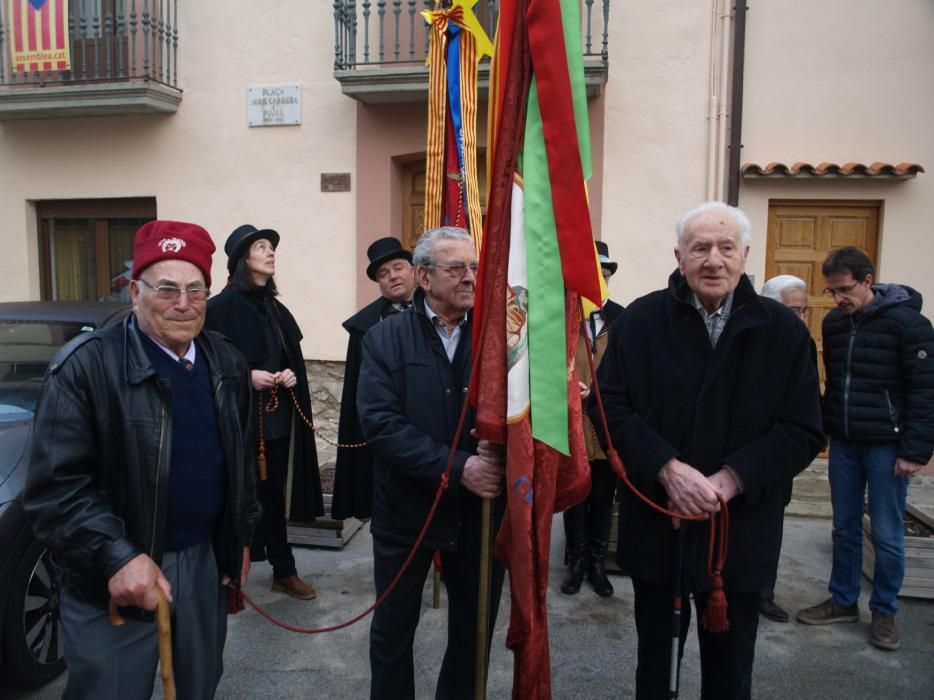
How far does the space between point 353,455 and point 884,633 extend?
2910mm

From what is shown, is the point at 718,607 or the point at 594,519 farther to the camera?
the point at 594,519

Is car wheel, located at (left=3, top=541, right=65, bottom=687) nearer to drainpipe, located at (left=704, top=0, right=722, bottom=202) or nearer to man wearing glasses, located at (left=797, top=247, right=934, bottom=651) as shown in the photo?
man wearing glasses, located at (left=797, top=247, right=934, bottom=651)

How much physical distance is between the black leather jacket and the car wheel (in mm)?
1090

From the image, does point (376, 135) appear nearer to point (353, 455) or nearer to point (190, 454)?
point (353, 455)

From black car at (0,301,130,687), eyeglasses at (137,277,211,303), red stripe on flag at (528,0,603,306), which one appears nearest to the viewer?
red stripe on flag at (528,0,603,306)

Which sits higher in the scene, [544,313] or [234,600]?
[544,313]

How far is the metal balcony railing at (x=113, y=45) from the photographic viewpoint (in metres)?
7.83

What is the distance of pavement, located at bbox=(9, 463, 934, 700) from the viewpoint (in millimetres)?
3344

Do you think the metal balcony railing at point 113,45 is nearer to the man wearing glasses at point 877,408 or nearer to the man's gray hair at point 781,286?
the man's gray hair at point 781,286

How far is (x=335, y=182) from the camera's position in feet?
25.2

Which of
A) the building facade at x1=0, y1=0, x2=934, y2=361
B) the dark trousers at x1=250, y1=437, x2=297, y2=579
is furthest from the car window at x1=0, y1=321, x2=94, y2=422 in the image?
the building facade at x1=0, y1=0, x2=934, y2=361

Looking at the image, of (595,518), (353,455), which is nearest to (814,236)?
(595,518)

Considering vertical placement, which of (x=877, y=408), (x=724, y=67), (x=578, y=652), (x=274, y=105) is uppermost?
(x=724, y=67)

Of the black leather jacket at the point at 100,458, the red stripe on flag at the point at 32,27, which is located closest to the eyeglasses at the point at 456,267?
the black leather jacket at the point at 100,458
